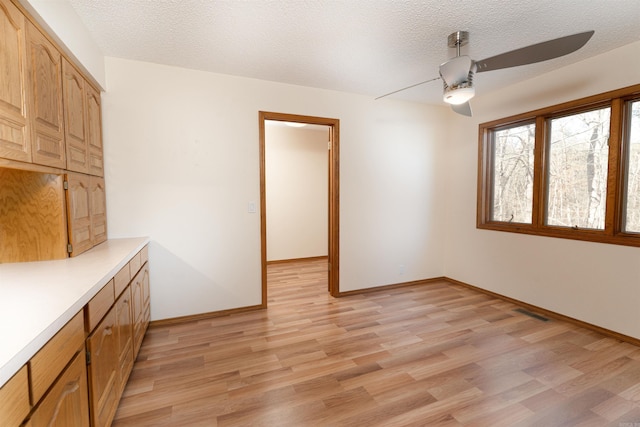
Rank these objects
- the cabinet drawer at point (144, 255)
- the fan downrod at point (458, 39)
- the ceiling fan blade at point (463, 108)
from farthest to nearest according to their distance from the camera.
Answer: the ceiling fan blade at point (463, 108) < the cabinet drawer at point (144, 255) < the fan downrod at point (458, 39)

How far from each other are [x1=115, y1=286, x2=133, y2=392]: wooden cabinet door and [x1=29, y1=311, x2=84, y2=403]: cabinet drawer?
0.58m

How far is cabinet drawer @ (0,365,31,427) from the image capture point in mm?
687

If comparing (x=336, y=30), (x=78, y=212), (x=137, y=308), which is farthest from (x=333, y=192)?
(x=78, y=212)

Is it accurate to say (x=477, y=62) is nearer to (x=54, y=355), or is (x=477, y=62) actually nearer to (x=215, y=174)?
(x=215, y=174)

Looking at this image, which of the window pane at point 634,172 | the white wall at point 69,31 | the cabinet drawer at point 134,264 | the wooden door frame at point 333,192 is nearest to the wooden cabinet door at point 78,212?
the cabinet drawer at point 134,264

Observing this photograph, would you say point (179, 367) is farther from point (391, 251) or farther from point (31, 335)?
point (391, 251)

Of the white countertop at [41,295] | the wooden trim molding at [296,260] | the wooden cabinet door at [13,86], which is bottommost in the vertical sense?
the wooden trim molding at [296,260]

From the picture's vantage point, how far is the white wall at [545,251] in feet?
8.10

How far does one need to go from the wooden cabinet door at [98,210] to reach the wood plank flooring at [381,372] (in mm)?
1003

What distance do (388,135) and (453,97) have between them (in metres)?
1.71

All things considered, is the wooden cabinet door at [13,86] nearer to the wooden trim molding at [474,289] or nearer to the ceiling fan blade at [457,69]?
the wooden trim molding at [474,289]

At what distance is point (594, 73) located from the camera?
2.62 meters

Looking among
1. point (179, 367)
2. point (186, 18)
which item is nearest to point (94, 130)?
point (186, 18)

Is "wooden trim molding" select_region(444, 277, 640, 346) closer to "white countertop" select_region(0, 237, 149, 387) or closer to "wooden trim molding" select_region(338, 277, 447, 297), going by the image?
"wooden trim molding" select_region(338, 277, 447, 297)
